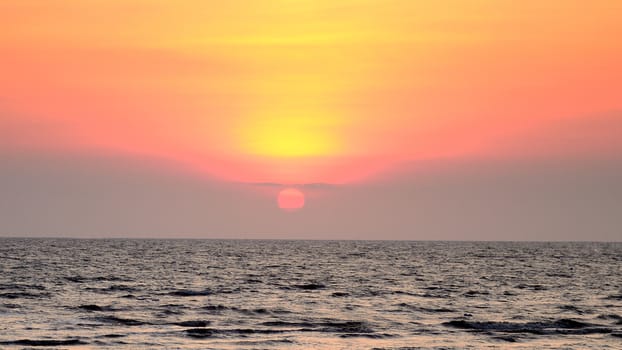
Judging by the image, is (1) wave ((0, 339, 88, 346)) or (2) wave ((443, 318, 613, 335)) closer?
(1) wave ((0, 339, 88, 346))

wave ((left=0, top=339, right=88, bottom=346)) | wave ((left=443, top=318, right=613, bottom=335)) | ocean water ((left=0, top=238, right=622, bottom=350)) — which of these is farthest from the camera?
wave ((left=443, top=318, right=613, bottom=335))

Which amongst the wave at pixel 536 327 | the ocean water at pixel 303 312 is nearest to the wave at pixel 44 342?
the ocean water at pixel 303 312

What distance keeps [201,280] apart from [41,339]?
39.6 meters

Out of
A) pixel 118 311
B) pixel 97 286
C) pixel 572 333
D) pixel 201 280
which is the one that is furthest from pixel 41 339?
pixel 201 280

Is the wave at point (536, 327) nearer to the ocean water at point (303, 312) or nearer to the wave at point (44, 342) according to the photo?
the ocean water at point (303, 312)

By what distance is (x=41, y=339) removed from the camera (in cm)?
3781

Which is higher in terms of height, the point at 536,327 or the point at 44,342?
the point at 536,327

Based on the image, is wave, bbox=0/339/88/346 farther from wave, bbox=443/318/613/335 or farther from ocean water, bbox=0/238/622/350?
wave, bbox=443/318/613/335

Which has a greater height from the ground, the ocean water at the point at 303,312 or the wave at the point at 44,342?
the ocean water at the point at 303,312

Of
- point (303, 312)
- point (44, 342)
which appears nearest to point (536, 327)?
point (303, 312)

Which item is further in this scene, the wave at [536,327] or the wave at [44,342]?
the wave at [536,327]

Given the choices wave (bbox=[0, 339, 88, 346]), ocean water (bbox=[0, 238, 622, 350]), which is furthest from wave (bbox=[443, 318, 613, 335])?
wave (bbox=[0, 339, 88, 346])

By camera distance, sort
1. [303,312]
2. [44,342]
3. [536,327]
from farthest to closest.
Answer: [303,312]
[536,327]
[44,342]

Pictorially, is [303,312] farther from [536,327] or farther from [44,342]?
[44,342]
